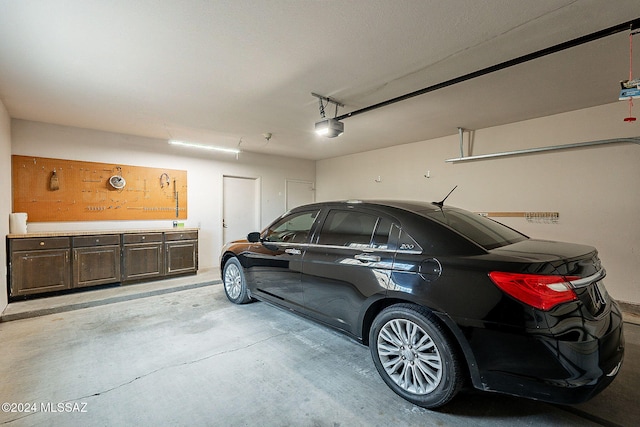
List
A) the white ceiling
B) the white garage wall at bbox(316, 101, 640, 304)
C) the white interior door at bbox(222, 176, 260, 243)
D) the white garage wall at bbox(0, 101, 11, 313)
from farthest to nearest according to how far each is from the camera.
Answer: the white interior door at bbox(222, 176, 260, 243) → the white garage wall at bbox(316, 101, 640, 304) → the white garage wall at bbox(0, 101, 11, 313) → the white ceiling

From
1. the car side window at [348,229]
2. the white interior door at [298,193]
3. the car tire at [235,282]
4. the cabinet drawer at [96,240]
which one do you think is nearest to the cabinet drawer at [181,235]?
the cabinet drawer at [96,240]

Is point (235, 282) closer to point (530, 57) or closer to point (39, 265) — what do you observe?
point (39, 265)

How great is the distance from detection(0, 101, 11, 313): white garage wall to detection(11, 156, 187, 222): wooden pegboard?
1.02ft

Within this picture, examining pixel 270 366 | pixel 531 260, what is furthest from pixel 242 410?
pixel 531 260

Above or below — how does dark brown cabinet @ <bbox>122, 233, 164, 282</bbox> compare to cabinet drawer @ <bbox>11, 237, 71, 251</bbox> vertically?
below

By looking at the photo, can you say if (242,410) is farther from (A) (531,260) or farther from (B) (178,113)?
(B) (178,113)

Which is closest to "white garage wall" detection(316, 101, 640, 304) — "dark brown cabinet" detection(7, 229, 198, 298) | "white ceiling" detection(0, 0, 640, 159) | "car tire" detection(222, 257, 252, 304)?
"white ceiling" detection(0, 0, 640, 159)

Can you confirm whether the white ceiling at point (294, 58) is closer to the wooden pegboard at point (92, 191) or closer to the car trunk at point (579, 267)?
the wooden pegboard at point (92, 191)

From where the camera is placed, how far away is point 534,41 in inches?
86.2

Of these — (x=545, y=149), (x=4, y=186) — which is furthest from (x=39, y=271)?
(x=545, y=149)

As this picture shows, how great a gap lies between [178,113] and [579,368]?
15.1 ft

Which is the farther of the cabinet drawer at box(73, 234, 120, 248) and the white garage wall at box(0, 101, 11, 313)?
the cabinet drawer at box(73, 234, 120, 248)

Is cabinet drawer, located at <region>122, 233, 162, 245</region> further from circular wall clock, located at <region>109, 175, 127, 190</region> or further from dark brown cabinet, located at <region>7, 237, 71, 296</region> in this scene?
circular wall clock, located at <region>109, 175, 127, 190</region>

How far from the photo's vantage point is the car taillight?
1417mm
